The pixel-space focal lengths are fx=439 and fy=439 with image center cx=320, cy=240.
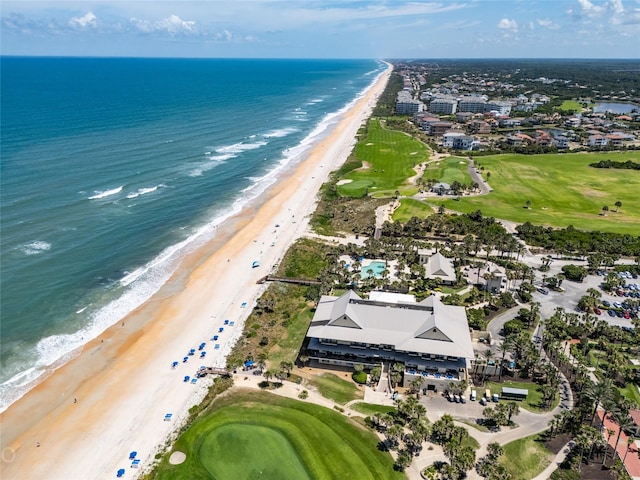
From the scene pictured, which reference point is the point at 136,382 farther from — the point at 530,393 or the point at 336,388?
the point at 530,393

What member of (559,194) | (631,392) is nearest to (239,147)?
(559,194)

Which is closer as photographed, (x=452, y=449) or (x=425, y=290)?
(x=452, y=449)

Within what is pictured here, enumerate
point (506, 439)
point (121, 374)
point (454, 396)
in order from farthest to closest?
point (121, 374), point (454, 396), point (506, 439)

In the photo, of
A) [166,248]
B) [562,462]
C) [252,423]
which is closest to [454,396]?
[562,462]

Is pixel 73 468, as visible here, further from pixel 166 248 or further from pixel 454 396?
pixel 166 248

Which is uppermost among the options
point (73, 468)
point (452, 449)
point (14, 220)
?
point (14, 220)

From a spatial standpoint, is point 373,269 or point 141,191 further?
point 141,191

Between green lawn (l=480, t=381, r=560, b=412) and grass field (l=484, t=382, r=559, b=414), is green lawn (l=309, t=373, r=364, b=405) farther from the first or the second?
grass field (l=484, t=382, r=559, b=414)

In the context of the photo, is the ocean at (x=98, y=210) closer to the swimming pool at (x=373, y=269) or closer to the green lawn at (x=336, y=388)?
the green lawn at (x=336, y=388)
